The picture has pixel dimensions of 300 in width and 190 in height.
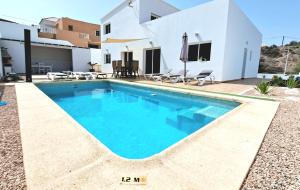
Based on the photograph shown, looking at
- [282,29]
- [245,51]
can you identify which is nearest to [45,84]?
[245,51]

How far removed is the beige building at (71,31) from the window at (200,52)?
17235mm

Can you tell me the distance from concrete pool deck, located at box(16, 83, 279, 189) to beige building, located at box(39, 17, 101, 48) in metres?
23.5

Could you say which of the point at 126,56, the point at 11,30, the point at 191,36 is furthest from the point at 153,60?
the point at 11,30

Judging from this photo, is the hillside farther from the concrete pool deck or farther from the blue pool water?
the concrete pool deck

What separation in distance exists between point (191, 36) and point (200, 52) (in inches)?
49.6

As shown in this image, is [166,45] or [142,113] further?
[166,45]

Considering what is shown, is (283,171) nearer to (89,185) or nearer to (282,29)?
(89,185)

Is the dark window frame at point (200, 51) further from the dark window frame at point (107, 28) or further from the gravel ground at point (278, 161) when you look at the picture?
the dark window frame at point (107, 28)

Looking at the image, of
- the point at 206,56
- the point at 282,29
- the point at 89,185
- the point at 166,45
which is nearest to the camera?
the point at 89,185

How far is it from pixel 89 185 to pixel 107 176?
0.19m

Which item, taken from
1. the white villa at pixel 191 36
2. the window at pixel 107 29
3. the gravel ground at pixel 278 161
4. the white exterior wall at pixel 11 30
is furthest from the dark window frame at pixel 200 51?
the white exterior wall at pixel 11 30

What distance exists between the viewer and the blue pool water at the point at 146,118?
3.53 m

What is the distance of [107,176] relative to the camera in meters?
1.67

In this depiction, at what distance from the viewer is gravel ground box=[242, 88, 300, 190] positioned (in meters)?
1.65
